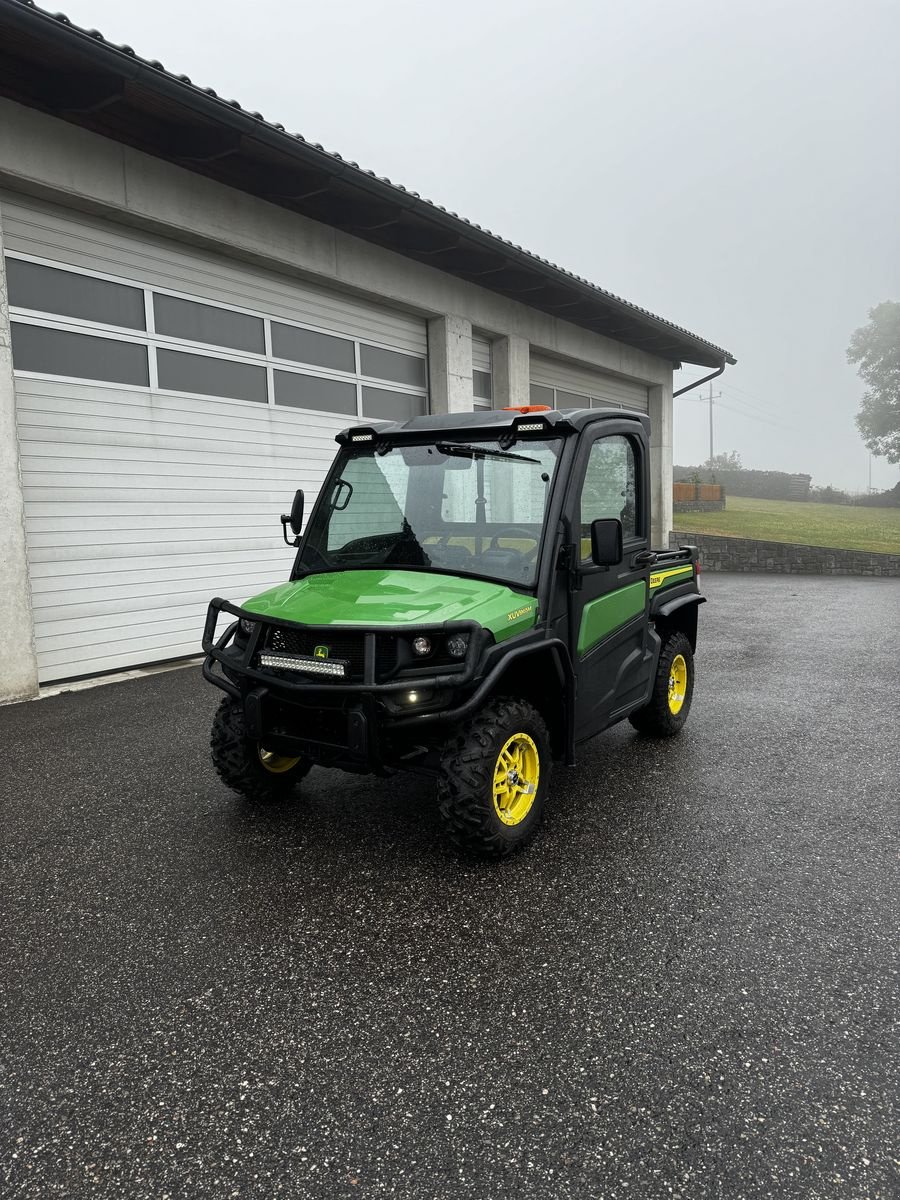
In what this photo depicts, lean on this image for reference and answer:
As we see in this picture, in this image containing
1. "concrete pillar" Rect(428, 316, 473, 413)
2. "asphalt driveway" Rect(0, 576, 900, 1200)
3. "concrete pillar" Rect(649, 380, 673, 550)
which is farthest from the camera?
"concrete pillar" Rect(649, 380, 673, 550)

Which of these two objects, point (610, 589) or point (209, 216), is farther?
point (209, 216)

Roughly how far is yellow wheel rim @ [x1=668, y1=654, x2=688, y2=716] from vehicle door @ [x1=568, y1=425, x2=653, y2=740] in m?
0.48

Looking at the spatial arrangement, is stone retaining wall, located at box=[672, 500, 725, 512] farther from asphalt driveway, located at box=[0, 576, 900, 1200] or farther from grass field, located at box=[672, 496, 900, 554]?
asphalt driveway, located at box=[0, 576, 900, 1200]

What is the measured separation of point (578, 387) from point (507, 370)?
3.17m

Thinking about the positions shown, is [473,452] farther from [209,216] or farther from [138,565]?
[209,216]

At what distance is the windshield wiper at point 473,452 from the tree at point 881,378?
54064 millimetres

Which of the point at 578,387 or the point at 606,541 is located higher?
the point at 578,387

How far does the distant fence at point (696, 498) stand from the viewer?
26.7 m

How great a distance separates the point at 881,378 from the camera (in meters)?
52.2

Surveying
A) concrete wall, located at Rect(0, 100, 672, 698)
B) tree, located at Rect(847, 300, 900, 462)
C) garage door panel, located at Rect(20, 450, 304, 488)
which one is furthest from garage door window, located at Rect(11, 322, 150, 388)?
tree, located at Rect(847, 300, 900, 462)

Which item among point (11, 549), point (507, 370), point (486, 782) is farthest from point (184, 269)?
point (486, 782)

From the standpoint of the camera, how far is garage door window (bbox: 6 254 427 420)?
23.8 feet

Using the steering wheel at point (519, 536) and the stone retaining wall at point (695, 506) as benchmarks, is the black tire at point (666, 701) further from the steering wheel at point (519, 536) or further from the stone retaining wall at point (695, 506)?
the stone retaining wall at point (695, 506)

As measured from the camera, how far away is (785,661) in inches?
328
